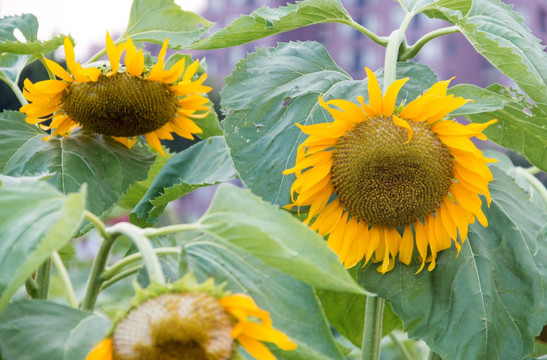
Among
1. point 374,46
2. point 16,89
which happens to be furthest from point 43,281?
point 374,46

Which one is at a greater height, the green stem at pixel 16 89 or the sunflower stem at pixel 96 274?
the green stem at pixel 16 89

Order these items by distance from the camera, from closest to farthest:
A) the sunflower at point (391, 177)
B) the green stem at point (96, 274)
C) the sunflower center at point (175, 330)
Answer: the sunflower center at point (175, 330), the green stem at point (96, 274), the sunflower at point (391, 177)

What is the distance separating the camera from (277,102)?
682 millimetres

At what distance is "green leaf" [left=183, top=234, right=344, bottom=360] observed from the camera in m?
0.43

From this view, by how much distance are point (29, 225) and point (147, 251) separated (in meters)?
0.07

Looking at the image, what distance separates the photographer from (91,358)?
367 mm

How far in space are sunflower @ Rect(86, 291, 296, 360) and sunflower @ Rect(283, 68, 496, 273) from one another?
24cm

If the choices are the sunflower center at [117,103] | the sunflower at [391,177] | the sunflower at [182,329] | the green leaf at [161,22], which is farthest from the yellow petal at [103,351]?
the green leaf at [161,22]

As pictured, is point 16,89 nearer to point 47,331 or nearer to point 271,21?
point 271,21

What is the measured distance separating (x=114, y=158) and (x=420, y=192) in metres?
0.29

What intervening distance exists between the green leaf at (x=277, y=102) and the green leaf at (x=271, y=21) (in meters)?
0.03

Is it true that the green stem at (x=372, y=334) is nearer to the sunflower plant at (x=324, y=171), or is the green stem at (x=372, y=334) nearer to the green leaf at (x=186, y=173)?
the sunflower plant at (x=324, y=171)

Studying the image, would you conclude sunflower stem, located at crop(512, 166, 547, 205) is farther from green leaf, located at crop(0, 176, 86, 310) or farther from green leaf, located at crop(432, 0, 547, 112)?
green leaf, located at crop(0, 176, 86, 310)

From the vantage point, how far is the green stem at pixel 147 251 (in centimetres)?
39
